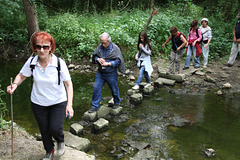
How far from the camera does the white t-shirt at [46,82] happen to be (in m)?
2.65

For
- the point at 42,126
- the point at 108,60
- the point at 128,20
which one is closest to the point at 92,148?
the point at 42,126

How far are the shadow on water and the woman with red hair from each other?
136 cm

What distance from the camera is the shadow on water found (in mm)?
3895

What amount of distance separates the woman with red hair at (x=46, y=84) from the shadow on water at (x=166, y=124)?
4.46 feet

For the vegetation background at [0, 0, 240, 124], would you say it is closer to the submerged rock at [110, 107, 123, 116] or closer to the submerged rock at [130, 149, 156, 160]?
the submerged rock at [110, 107, 123, 116]

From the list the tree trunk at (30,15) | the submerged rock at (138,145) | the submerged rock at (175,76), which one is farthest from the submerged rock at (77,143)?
the tree trunk at (30,15)

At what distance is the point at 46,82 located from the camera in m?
2.64

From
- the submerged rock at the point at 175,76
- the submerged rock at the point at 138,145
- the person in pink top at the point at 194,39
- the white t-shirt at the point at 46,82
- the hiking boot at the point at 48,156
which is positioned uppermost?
the person in pink top at the point at 194,39

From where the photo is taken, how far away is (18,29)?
36.8 ft

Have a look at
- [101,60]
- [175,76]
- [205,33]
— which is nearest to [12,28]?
[101,60]

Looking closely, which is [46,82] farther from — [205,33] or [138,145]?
[205,33]

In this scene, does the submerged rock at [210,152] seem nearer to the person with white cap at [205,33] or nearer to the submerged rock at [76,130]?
the submerged rock at [76,130]

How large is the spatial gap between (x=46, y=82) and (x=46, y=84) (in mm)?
28

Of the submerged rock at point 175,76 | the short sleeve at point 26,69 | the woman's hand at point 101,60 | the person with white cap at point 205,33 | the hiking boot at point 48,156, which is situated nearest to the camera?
the short sleeve at point 26,69
